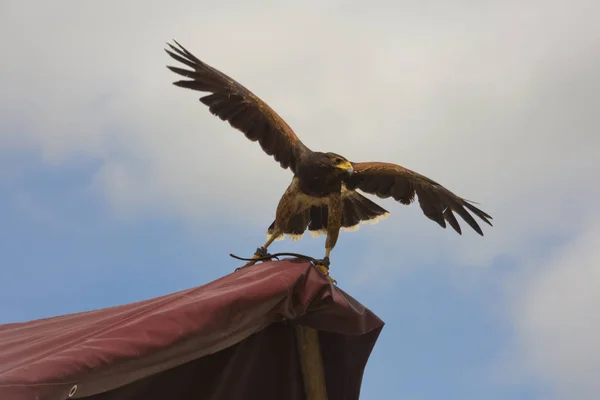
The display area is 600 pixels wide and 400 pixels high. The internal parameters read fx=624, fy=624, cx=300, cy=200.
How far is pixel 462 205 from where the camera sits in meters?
3.87

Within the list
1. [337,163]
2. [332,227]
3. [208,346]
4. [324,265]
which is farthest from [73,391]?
[337,163]

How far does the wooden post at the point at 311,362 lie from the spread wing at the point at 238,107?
162cm

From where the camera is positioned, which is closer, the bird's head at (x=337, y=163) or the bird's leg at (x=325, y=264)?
the bird's leg at (x=325, y=264)

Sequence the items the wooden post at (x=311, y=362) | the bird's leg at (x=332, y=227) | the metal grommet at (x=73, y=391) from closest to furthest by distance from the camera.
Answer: the metal grommet at (x=73, y=391) < the wooden post at (x=311, y=362) < the bird's leg at (x=332, y=227)

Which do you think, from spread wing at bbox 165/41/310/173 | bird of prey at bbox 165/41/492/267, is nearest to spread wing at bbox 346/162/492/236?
bird of prey at bbox 165/41/492/267

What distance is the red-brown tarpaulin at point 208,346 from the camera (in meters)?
1.51

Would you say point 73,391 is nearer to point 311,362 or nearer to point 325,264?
point 311,362

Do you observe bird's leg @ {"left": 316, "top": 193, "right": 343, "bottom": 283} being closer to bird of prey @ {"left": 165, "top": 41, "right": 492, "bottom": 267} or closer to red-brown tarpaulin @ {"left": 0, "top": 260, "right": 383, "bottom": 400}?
bird of prey @ {"left": 165, "top": 41, "right": 492, "bottom": 267}

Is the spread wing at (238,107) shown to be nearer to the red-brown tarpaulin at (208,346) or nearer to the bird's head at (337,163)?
the bird's head at (337,163)

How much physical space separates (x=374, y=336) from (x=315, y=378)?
29cm

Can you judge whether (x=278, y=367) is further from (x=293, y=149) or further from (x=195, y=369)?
(x=293, y=149)

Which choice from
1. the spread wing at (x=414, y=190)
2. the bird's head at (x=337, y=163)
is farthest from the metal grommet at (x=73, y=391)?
the spread wing at (x=414, y=190)

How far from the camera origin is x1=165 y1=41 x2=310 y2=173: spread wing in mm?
3905

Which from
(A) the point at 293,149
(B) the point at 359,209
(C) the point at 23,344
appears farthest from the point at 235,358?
(B) the point at 359,209
